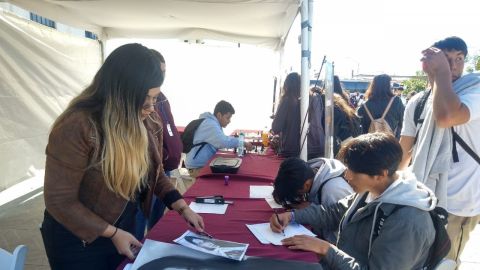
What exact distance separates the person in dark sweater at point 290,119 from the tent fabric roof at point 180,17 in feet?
2.08

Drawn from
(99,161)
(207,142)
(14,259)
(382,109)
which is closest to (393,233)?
(99,161)

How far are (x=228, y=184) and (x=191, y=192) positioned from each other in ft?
0.97

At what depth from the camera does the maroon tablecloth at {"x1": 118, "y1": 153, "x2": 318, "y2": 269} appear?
122 cm

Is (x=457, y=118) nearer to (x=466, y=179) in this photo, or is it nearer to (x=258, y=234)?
(x=466, y=179)

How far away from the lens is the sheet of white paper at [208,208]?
64.3 inches

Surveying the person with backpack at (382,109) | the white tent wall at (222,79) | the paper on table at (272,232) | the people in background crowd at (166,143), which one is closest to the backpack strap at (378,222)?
the paper on table at (272,232)

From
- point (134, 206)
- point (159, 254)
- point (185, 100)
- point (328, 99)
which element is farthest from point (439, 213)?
point (185, 100)

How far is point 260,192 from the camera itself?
201cm

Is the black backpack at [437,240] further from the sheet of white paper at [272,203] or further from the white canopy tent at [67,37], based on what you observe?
the white canopy tent at [67,37]

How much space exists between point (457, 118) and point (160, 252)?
1276 millimetres

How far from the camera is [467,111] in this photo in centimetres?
143

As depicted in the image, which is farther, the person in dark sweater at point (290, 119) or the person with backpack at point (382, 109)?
the person with backpack at point (382, 109)

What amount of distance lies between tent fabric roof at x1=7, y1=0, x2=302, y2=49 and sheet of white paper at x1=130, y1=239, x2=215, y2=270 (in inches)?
81.0

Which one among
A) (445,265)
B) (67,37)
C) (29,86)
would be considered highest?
(67,37)
